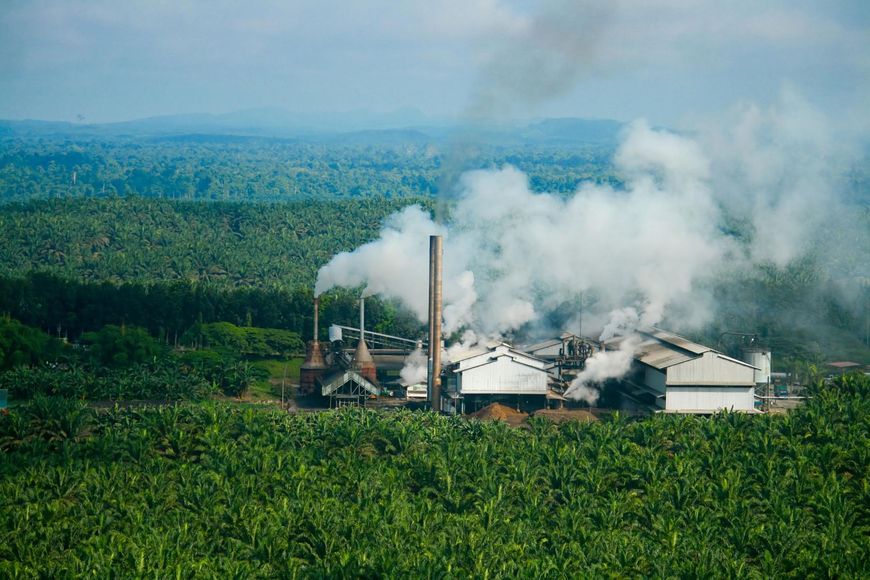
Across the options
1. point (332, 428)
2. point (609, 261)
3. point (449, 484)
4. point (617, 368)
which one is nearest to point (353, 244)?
point (609, 261)

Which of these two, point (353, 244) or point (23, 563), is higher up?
point (353, 244)

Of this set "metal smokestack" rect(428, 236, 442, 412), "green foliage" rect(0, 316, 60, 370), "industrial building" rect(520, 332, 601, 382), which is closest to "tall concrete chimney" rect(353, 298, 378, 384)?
"metal smokestack" rect(428, 236, 442, 412)

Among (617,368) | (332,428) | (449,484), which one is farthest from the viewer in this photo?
(617,368)

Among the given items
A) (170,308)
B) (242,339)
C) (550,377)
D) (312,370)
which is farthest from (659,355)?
(170,308)

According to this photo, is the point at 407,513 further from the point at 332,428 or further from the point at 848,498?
the point at 848,498

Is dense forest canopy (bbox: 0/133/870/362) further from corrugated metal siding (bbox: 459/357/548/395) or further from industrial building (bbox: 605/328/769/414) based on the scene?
industrial building (bbox: 605/328/769/414)

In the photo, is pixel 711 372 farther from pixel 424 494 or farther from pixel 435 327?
pixel 424 494
